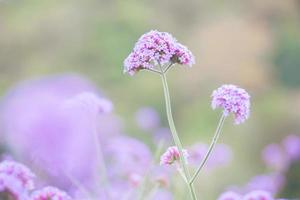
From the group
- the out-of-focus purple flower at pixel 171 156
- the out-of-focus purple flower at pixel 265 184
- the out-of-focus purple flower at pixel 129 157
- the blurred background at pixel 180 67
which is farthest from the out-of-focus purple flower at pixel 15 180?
the blurred background at pixel 180 67

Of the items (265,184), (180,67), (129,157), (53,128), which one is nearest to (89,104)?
(53,128)

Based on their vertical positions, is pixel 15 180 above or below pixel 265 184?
below

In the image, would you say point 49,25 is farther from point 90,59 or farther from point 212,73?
point 212,73

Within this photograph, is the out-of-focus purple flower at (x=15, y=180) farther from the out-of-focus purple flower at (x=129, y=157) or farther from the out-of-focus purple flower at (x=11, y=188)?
the out-of-focus purple flower at (x=129, y=157)

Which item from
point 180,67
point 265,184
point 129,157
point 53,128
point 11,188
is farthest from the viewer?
point 180,67

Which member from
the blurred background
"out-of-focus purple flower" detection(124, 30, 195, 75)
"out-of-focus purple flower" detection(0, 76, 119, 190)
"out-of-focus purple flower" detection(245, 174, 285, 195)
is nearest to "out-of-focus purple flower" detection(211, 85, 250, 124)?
"out-of-focus purple flower" detection(124, 30, 195, 75)

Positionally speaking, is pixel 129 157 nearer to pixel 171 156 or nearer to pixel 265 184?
pixel 265 184

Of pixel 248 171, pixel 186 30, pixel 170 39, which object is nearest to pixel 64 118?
pixel 170 39

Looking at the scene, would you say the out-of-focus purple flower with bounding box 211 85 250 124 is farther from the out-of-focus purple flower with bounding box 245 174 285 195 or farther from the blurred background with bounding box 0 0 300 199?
the blurred background with bounding box 0 0 300 199
